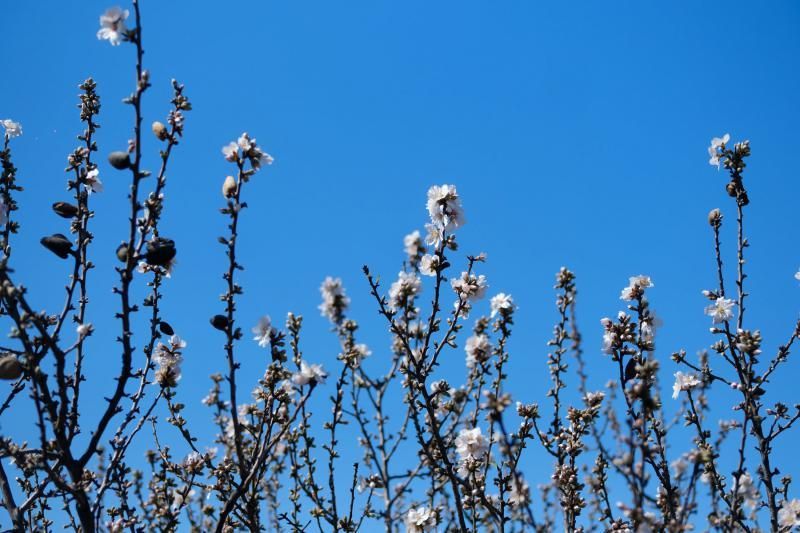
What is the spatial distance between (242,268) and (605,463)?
3146 mm

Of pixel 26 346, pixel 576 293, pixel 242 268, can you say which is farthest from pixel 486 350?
pixel 26 346

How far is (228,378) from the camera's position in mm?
3338

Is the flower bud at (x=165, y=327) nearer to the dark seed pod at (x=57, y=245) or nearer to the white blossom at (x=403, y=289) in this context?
the dark seed pod at (x=57, y=245)

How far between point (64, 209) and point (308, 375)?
190 cm

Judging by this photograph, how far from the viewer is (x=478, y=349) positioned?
5238 mm

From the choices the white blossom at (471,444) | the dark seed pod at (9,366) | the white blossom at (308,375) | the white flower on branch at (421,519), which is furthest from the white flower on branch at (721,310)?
the dark seed pod at (9,366)

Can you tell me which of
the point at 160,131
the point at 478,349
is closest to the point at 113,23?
the point at 160,131

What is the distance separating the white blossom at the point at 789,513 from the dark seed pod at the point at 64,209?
571cm

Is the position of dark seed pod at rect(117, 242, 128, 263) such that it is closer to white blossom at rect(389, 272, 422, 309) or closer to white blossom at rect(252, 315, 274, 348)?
white blossom at rect(252, 315, 274, 348)

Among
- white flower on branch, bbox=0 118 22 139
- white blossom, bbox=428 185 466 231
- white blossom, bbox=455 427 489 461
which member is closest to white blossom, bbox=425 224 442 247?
white blossom, bbox=428 185 466 231

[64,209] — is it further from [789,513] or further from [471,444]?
[789,513]

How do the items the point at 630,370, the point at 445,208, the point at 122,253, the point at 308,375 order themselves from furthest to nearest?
1. the point at 445,208
2. the point at 630,370
3. the point at 308,375
4. the point at 122,253

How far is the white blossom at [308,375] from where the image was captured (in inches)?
155

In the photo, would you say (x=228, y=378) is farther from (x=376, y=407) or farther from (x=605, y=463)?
(x=605, y=463)
